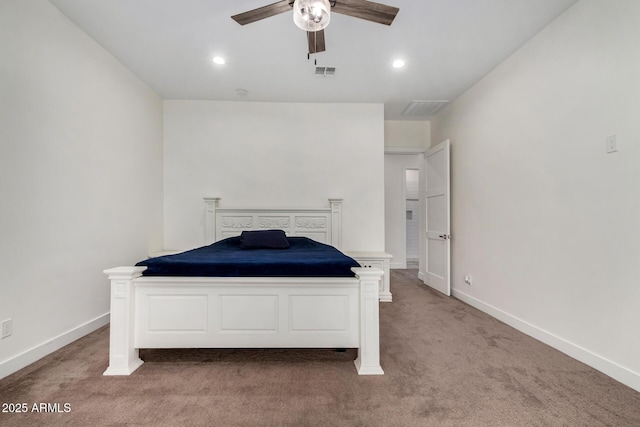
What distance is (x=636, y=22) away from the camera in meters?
1.77

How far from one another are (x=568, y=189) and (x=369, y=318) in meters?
1.85

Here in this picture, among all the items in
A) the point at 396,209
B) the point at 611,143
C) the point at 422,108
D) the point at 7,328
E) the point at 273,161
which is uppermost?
the point at 422,108

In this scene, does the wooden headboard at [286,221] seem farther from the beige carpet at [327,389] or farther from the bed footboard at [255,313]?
the bed footboard at [255,313]

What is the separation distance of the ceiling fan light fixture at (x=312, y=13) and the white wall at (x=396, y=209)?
14.8ft

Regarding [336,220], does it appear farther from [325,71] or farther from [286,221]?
[325,71]

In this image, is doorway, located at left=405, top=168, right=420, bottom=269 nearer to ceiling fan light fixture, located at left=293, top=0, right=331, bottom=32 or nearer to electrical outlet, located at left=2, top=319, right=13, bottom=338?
ceiling fan light fixture, located at left=293, top=0, right=331, bottom=32

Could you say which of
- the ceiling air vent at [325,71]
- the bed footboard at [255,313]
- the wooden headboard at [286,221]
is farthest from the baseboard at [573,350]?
the ceiling air vent at [325,71]

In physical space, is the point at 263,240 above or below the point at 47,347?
above

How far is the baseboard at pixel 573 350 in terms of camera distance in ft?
5.84

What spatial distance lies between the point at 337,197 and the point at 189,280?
2506 mm

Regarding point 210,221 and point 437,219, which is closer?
point 210,221

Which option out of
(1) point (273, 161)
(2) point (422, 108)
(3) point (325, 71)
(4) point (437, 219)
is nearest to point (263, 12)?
(3) point (325, 71)

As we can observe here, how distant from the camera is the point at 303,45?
8.84 ft

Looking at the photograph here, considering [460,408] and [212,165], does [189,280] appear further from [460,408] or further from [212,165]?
[212,165]
